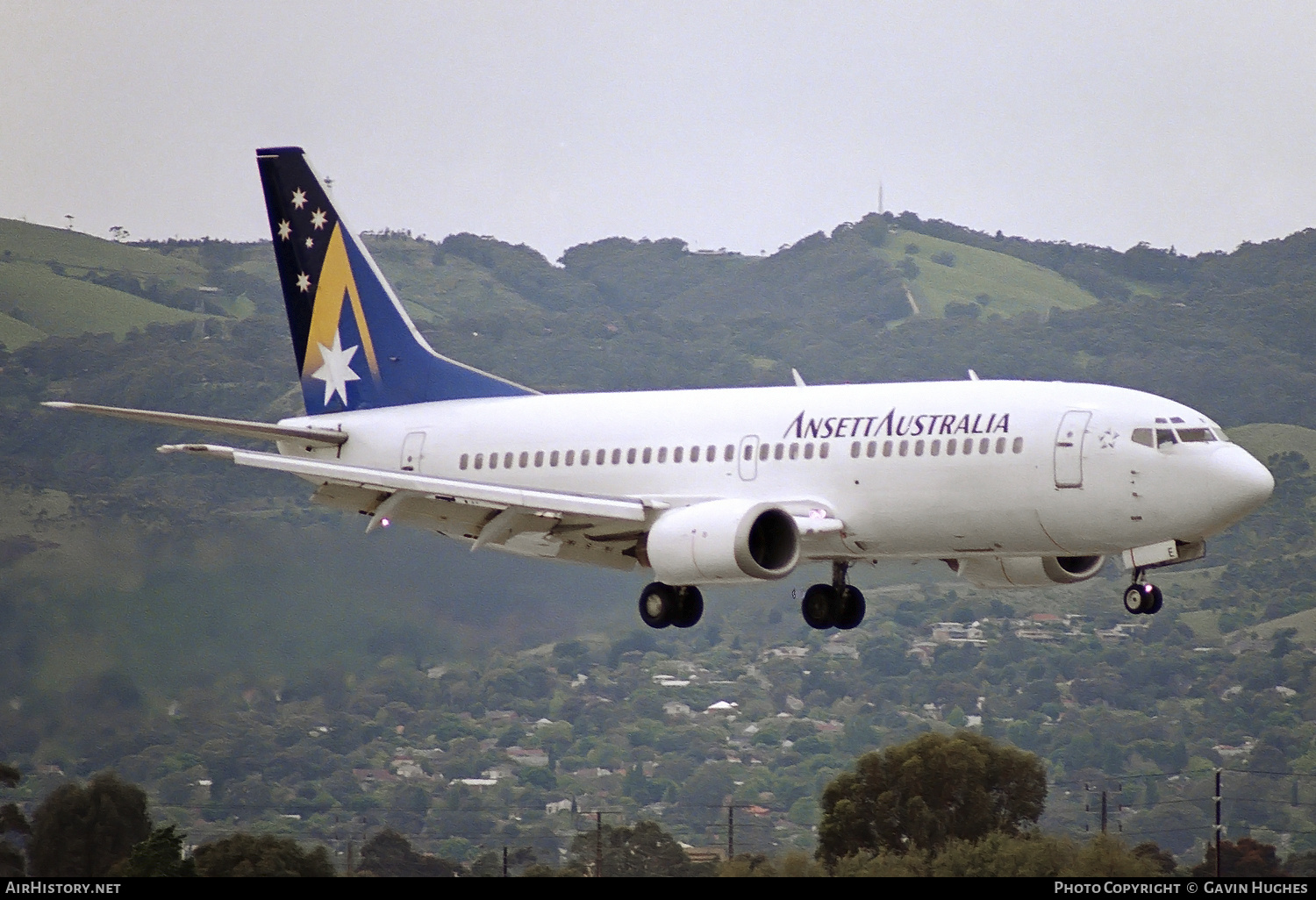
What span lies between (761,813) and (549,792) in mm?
11504

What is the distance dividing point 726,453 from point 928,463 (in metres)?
4.79

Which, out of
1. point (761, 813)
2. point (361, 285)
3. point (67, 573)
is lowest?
point (761, 813)

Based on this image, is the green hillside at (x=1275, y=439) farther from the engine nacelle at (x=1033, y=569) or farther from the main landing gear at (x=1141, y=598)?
the main landing gear at (x=1141, y=598)

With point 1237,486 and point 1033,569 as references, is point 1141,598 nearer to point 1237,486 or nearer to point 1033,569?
point 1237,486

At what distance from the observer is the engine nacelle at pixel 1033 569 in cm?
4484

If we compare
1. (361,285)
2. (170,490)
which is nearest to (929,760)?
(361,285)

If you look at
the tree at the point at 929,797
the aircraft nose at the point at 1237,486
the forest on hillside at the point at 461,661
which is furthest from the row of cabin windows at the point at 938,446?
the tree at the point at 929,797

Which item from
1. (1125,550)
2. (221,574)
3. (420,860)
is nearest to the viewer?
(1125,550)

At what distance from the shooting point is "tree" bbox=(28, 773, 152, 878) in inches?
2346

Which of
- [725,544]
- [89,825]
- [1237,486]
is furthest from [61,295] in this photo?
[1237,486]

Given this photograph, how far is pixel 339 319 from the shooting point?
52.3m

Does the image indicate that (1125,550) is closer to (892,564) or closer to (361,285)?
(892,564)

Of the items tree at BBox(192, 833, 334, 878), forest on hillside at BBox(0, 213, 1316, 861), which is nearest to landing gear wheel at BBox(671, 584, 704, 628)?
forest on hillside at BBox(0, 213, 1316, 861)

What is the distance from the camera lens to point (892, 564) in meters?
44.3
